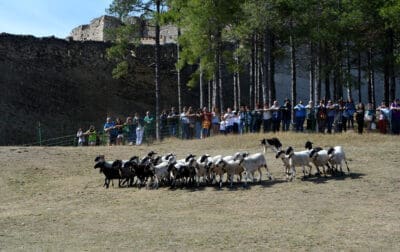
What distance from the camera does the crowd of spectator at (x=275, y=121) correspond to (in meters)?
27.1

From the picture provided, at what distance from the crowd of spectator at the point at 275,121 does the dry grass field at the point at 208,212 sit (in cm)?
443

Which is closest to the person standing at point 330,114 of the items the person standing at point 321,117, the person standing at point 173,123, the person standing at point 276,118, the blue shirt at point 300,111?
the person standing at point 321,117

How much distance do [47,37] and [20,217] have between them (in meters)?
32.0

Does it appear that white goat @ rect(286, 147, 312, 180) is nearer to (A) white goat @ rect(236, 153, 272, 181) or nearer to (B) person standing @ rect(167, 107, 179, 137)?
(A) white goat @ rect(236, 153, 272, 181)

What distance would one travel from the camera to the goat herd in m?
18.0

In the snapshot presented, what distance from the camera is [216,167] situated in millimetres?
18016

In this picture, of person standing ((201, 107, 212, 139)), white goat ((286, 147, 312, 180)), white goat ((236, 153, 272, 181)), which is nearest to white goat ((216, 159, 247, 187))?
white goat ((236, 153, 272, 181))

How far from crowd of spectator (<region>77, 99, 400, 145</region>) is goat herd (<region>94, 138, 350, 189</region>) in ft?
27.0

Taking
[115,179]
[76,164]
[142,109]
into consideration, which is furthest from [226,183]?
[142,109]

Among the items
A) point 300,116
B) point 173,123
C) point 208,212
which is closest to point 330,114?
point 300,116

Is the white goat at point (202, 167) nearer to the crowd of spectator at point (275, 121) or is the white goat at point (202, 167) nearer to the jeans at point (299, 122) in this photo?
the crowd of spectator at point (275, 121)

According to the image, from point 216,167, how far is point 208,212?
2.89m

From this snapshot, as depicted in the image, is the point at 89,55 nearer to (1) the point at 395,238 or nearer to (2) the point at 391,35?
(2) the point at 391,35

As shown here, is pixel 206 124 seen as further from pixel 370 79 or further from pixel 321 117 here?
pixel 370 79
